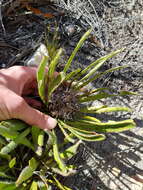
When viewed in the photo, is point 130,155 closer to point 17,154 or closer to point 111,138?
point 111,138

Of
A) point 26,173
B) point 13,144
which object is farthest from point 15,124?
point 26,173

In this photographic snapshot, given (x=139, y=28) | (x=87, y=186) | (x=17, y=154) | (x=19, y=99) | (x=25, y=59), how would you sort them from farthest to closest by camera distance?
(x=139, y=28)
(x=25, y=59)
(x=87, y=186)
(x=17, y=154)
(x=19, y=99)

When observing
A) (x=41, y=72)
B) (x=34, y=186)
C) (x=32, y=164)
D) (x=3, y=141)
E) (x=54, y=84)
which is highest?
(x=41, y=72)

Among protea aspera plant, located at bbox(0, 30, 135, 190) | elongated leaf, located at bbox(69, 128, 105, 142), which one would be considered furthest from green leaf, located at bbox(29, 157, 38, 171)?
elongated leaf, located at bbox(69, 128, 105, 142)

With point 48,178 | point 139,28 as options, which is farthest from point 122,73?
point 48,178

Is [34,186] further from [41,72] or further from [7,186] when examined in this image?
[41,72]

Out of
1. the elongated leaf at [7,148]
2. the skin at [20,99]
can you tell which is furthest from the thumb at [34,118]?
the elongated leaf at [7,148]
